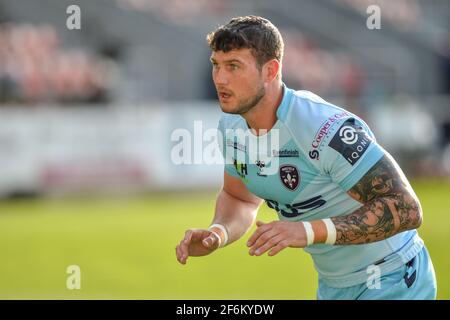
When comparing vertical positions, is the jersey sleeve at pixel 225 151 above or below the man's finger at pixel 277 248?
above

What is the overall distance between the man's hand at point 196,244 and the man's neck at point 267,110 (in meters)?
0.72

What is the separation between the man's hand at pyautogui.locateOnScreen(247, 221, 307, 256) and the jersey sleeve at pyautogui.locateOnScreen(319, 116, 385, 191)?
21.2 inches

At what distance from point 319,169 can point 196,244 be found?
0.88m

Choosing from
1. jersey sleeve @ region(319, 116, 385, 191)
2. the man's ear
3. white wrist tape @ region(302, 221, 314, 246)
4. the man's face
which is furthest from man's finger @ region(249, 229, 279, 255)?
the man's ear

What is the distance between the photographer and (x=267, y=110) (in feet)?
19.2

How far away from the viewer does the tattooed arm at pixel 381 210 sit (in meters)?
5.27

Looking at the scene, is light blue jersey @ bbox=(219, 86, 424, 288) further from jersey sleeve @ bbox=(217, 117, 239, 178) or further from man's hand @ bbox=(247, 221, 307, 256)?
man's hand @ bbox=(247, 221, 307, 256)

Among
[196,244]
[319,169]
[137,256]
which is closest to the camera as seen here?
[319,169]

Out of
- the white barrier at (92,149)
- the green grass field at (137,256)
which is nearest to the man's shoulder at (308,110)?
the green grass field at (137,256)

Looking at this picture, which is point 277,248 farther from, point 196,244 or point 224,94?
point 224,94

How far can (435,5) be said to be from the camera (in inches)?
1151

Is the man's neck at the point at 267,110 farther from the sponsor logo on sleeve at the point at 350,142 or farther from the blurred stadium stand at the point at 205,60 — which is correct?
the blurred stadium stand at the point at 205,60

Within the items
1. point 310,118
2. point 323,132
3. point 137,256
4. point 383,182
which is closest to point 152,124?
point 137,256

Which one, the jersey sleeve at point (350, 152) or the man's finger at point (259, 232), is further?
the jersey sleeve at point (350, 152)
